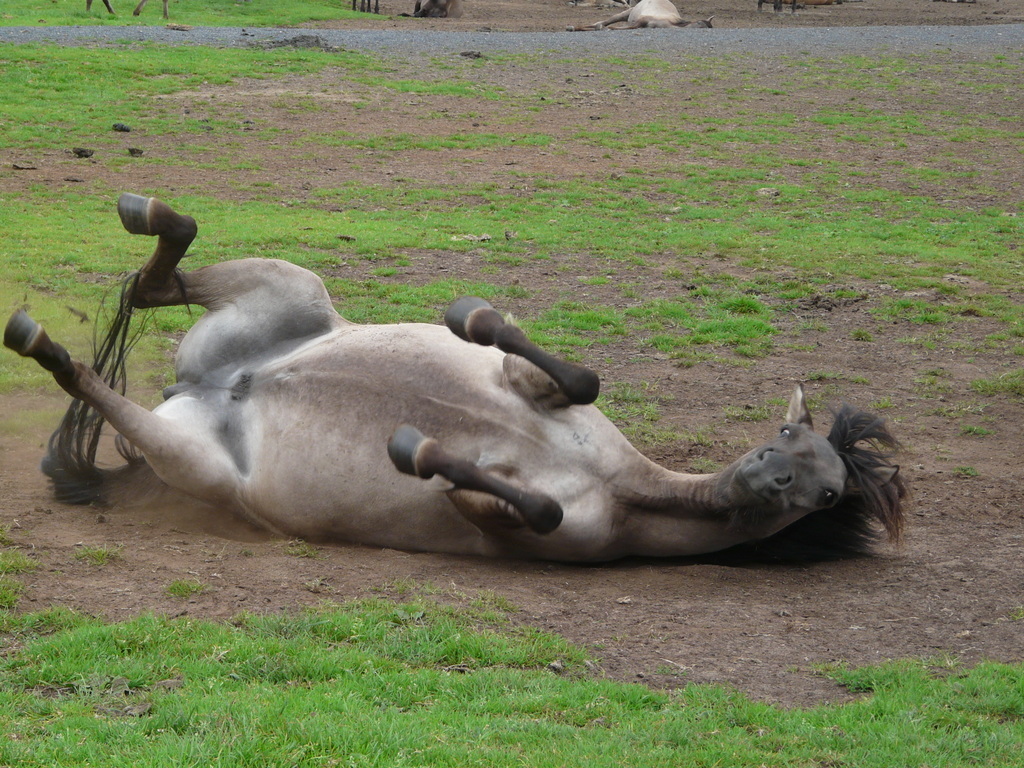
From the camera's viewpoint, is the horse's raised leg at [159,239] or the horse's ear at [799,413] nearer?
the horse's ear at [799,413]

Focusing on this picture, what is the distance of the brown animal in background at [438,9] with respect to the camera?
33219 millimetres

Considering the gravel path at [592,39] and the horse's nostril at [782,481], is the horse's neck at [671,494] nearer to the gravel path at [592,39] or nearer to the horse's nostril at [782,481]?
the horse's nostril at [782,481]

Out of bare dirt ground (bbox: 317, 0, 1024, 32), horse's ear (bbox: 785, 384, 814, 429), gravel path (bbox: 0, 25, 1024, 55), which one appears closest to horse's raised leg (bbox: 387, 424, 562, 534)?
horse's ear (bbox: 785, 384, 814, 429)

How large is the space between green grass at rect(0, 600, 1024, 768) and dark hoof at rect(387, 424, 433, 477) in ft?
2.32

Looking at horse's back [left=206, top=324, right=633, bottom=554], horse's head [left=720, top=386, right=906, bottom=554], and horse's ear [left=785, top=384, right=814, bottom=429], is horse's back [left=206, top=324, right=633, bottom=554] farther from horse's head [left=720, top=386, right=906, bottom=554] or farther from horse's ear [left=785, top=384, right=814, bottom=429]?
horse's ear [left=785, top=384, right=814, bottom=429]

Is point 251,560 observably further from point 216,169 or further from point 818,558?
point 216,169

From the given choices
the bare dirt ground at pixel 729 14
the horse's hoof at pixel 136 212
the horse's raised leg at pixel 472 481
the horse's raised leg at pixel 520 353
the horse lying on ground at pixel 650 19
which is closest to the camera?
the horse's raised leg at pixel 472 481

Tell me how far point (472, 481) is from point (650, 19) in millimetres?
29369

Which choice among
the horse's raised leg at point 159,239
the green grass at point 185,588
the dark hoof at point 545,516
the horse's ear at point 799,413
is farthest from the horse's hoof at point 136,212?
the horse's ear at point 799,413

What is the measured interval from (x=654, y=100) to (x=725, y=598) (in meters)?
16.6

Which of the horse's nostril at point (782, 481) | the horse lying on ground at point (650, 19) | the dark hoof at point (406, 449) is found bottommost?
the horse's nostril at point (782, 481)

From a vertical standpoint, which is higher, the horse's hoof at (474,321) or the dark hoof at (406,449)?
the horse's hoof at (474,321)

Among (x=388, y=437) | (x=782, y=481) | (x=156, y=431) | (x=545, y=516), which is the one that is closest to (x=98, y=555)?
(x=156, y=431)

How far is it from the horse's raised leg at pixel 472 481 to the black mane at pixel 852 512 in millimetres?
1214
